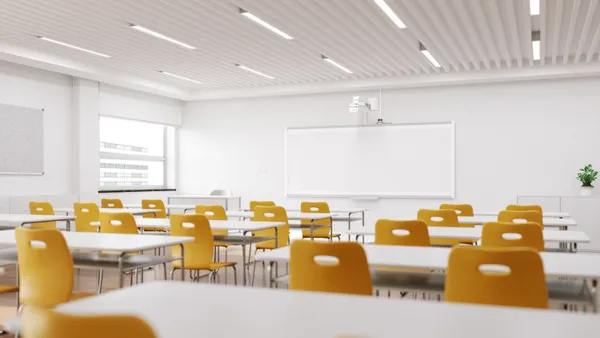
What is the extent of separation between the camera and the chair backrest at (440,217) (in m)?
5.50

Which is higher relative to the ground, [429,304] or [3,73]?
[3,73]

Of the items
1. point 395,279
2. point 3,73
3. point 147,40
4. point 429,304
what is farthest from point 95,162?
point 429,304

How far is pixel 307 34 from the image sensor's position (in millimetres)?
8273

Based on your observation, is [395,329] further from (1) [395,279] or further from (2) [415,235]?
(2) [415,235]

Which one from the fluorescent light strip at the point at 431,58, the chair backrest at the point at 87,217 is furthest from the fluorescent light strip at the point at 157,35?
the fluorescent light strip at the point at 431,58

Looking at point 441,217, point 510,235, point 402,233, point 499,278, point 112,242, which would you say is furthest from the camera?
point 441,217

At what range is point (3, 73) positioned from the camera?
9617 mm

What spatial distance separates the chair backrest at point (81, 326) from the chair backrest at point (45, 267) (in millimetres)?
2260

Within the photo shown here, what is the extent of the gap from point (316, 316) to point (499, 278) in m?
1.00

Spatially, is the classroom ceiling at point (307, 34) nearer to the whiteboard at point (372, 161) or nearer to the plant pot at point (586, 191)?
the whiteboard at point (372, 161)

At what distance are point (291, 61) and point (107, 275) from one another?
15.9ft

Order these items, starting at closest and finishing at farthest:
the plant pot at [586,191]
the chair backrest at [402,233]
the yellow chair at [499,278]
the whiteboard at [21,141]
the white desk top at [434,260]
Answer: the yellow chair at [499,278], the white desk top at [434,260], the chair backrest at [402,233], the whiteboard at [21,141], the plant pot at [586,191]

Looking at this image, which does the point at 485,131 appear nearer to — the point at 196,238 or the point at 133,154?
the point at 133,154

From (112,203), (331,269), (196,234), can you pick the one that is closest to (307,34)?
(112,203)
